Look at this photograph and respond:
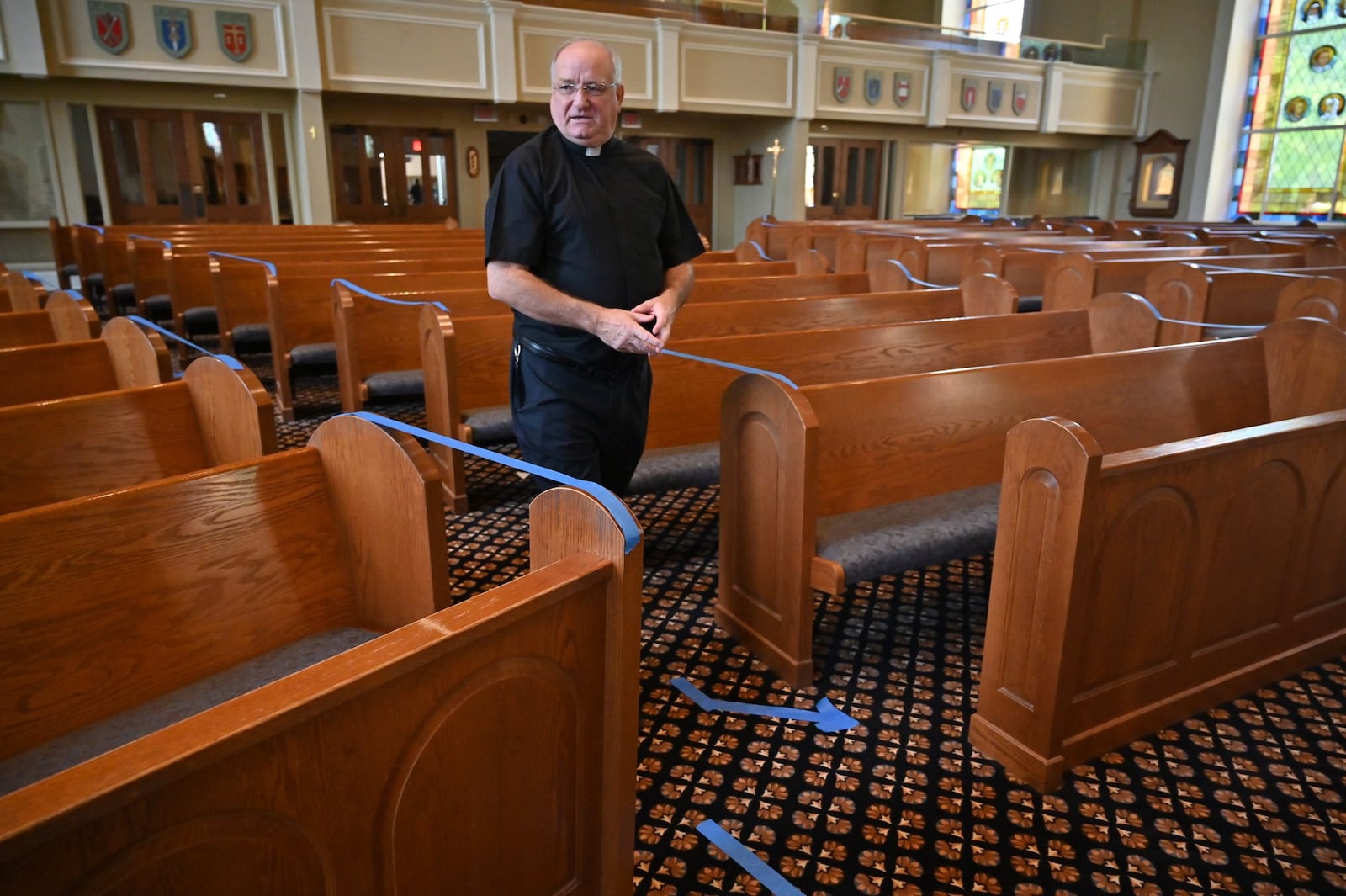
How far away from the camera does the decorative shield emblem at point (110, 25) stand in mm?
9625

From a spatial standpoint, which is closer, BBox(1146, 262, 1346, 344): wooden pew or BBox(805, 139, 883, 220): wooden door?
BBox(1146, 262, 1346, 344): wooden pew

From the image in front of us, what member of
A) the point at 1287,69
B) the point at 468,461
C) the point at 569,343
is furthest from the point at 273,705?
the point at 1287,69

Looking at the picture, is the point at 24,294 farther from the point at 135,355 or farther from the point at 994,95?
the point at 994,95

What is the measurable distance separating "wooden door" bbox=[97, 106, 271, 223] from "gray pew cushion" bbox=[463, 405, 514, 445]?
32.8ft

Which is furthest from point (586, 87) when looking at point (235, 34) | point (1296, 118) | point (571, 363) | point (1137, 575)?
point (1296, 118)

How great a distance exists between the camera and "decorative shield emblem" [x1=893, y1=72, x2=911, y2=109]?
14.5 metres

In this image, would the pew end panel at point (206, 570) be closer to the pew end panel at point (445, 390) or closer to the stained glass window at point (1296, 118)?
the pew end panel at point (445, 390)

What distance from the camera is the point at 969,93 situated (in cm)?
1524

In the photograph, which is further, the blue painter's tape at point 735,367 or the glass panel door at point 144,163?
the glass panel door at point 144,163

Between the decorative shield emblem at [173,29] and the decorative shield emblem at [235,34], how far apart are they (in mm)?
326

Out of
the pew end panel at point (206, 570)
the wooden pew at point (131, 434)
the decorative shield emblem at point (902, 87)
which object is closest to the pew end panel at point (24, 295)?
the wooden pew at point (131, 434)

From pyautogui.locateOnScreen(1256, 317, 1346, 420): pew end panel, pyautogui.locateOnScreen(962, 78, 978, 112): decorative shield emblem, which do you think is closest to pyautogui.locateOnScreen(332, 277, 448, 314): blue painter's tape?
pyautogui.locateOnScreen(1256, 317, 1346, 420): pew end panel

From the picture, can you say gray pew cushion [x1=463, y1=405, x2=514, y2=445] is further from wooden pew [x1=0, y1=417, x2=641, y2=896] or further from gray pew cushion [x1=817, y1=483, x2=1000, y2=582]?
wooden pew [x1=0, y1=417, x2=641, y2=896]

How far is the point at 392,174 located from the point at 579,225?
459 inches
